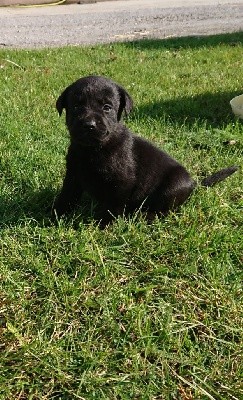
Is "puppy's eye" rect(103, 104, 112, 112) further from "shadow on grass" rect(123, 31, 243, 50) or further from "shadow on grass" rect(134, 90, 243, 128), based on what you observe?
"shadow on grass" rect(123, 31, 243, 50)

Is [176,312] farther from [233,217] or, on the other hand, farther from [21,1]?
[21,1]

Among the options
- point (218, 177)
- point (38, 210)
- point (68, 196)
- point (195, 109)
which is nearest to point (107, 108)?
point (68, 196)

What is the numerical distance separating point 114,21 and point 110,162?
1199 centimetres

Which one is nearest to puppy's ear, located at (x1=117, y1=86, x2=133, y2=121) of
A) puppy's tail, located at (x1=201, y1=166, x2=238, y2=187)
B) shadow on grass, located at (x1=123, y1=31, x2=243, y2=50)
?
puppy's tail, located at (x1=201, y1=166, x2=238, y2=187)

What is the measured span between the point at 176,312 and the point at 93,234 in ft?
2.55

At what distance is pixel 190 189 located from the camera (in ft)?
11.3

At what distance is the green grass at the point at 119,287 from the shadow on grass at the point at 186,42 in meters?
5.04

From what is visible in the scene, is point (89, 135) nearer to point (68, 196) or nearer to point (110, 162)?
point (110, 162)

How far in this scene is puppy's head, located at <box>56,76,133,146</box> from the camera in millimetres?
2898

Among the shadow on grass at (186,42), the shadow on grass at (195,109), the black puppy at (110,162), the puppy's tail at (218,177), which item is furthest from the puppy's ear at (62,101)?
the shadow on grass at (186,42)

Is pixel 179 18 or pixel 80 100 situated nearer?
pixel 80 100

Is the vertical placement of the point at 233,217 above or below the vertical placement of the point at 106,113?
below

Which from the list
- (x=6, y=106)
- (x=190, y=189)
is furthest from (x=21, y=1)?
(x=190, y=189)

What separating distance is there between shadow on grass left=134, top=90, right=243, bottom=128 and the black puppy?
1.77 meters
